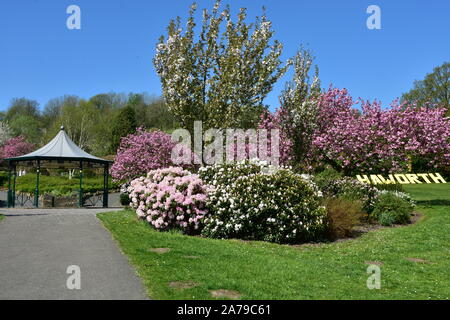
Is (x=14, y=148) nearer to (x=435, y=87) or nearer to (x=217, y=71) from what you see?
(x=217, y=71)

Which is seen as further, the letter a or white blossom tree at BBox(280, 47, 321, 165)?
white blossom tree at BBox(280, 47, 321, 165)

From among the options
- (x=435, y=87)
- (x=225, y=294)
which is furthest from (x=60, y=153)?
(x=435, y=87)

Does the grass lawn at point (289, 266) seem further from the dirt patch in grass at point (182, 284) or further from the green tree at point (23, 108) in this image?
the green tree at point (23, 108)

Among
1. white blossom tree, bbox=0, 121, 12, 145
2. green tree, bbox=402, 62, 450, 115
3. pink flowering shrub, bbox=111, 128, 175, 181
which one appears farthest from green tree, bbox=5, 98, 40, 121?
green tree, bbox=402, 62, 450, 115

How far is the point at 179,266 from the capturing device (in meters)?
7.25

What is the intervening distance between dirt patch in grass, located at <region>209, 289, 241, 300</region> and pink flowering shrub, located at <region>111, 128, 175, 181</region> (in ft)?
75.7

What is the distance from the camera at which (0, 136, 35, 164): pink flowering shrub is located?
2110 inches

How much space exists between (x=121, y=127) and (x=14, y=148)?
14297 millimetres

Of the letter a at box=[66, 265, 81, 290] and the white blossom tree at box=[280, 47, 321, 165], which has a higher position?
the white blossom tree at box=[280, 47, 321, 165]

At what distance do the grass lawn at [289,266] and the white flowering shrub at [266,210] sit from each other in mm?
685

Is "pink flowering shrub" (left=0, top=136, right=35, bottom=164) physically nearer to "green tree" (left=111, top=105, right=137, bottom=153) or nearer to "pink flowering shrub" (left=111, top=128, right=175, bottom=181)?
"green tree" (left=111, top=105, right=137, bottom=153)

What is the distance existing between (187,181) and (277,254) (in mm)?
4347

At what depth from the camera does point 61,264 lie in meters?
7.38

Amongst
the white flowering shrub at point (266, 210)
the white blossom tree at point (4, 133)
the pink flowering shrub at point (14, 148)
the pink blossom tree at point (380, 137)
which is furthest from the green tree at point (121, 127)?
the white flowering shrub at point (266, 210)
